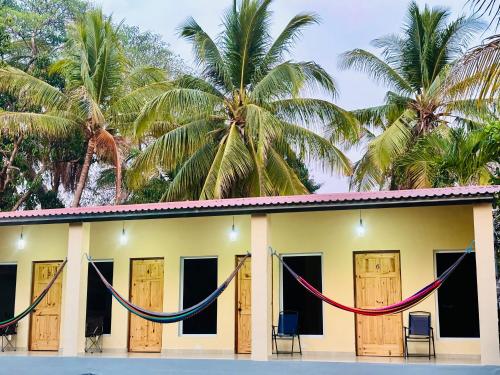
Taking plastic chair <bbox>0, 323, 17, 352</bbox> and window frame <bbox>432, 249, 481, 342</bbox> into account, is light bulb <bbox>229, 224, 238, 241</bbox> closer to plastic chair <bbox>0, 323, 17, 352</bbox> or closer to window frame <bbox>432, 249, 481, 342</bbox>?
window frame <bbox>432, 249, 481, 342</bbox>

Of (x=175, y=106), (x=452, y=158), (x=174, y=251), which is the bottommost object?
(x=174, y=251)

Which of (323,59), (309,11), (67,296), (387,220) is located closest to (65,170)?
(309,11)

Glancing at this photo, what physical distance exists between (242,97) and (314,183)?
13.3 meters

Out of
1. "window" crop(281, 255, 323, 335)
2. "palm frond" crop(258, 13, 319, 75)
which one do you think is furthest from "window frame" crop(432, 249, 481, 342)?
"palm frond" crop(258, 13, 319, 75)

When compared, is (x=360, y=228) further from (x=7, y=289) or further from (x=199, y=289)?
(x=7, y=289)

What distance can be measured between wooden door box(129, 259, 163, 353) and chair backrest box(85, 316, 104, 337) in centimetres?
57

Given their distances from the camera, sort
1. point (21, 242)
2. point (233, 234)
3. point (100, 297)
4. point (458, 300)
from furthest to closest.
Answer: point (21, 242) < point (100, 297) < point (233, 234) < point (458, 300)

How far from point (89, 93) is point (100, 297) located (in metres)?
7.30

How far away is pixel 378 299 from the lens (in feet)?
37.7

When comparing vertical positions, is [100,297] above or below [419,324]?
above

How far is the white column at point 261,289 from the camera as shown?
10.0m

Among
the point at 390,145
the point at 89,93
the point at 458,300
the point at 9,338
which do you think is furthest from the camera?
the point at 89,93

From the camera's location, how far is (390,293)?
1147cm

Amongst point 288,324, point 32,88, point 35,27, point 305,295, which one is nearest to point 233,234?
point 305,295
